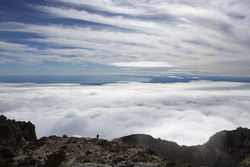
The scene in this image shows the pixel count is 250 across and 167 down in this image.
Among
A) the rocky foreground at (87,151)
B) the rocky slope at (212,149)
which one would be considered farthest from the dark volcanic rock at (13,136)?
the rocky slope at (212,149)

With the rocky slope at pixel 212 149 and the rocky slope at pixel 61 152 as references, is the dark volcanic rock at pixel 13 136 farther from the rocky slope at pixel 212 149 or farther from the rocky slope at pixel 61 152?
the rocky slope at pixel 212 149

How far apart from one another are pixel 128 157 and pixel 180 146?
24.4m

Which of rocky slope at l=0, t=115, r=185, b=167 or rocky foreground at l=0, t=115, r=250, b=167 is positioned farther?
rocky foreground at l=0, t=115, r=250, b=167

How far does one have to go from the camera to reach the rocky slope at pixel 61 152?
13.4m

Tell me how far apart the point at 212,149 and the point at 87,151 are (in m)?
23.3

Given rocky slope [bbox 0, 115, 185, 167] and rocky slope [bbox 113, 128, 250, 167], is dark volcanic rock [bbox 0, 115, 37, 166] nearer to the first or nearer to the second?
rocky slope [bbox 0, 115, 185, 167]

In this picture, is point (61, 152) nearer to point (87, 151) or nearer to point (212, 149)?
point (87, 151)

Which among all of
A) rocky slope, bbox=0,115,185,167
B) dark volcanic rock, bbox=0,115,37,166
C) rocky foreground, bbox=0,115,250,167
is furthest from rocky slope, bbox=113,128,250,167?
dark volcanic rock, bbox=0,115,37,166

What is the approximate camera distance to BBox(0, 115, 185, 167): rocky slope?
1339 cm

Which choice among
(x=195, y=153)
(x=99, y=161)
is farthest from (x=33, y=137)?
(x=195, y=153)

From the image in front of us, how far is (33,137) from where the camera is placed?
20516mm

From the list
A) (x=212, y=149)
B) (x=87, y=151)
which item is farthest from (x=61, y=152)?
(x=212, y=149)

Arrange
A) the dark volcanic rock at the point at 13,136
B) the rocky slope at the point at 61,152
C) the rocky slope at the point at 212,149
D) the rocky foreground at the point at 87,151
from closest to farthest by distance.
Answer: the rocky slope at the point at 61,152 < the rocky foreground at the point at 87,151 < the dark volcanic rock at the point at 13,136 < the rocky slope at the point at 212,149

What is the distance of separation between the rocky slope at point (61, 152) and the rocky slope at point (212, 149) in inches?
405
